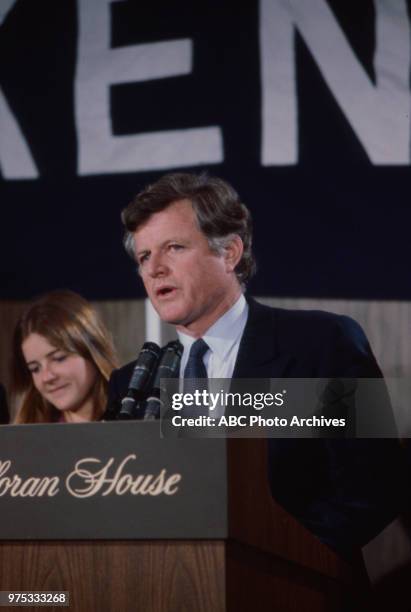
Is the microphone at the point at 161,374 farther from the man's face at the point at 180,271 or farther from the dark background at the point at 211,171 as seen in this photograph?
the dark background at the point at 211,171

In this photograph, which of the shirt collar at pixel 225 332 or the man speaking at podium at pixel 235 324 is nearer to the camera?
the man speaking at podium at pixel 235 324

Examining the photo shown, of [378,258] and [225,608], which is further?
[378,258]

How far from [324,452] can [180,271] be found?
606 millimetres

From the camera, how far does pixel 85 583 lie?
1278 mm

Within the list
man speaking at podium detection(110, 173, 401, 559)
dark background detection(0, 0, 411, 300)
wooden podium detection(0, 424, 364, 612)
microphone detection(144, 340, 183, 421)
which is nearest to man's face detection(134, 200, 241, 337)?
man speaking at podium detection(110, 173, 401, 559)

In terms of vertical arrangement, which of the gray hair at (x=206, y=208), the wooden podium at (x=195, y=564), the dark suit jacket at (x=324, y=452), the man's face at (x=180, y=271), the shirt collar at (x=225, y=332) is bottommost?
the wooden podium at (x=195, y=564)

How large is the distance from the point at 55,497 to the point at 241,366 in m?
0.86

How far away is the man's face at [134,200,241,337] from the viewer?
2.30m

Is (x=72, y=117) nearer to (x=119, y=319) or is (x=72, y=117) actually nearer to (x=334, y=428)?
(x=119, y=319)

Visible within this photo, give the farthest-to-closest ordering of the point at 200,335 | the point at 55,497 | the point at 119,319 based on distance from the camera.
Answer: the point at 119,319 < the point at 200,335 < the point at 55,497

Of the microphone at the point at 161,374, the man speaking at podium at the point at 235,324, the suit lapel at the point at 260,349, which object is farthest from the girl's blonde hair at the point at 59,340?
the microphone at the point at 161,374

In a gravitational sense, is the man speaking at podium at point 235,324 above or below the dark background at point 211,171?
below

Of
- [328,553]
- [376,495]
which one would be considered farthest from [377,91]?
[328,553]

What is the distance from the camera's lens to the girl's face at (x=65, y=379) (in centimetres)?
269
